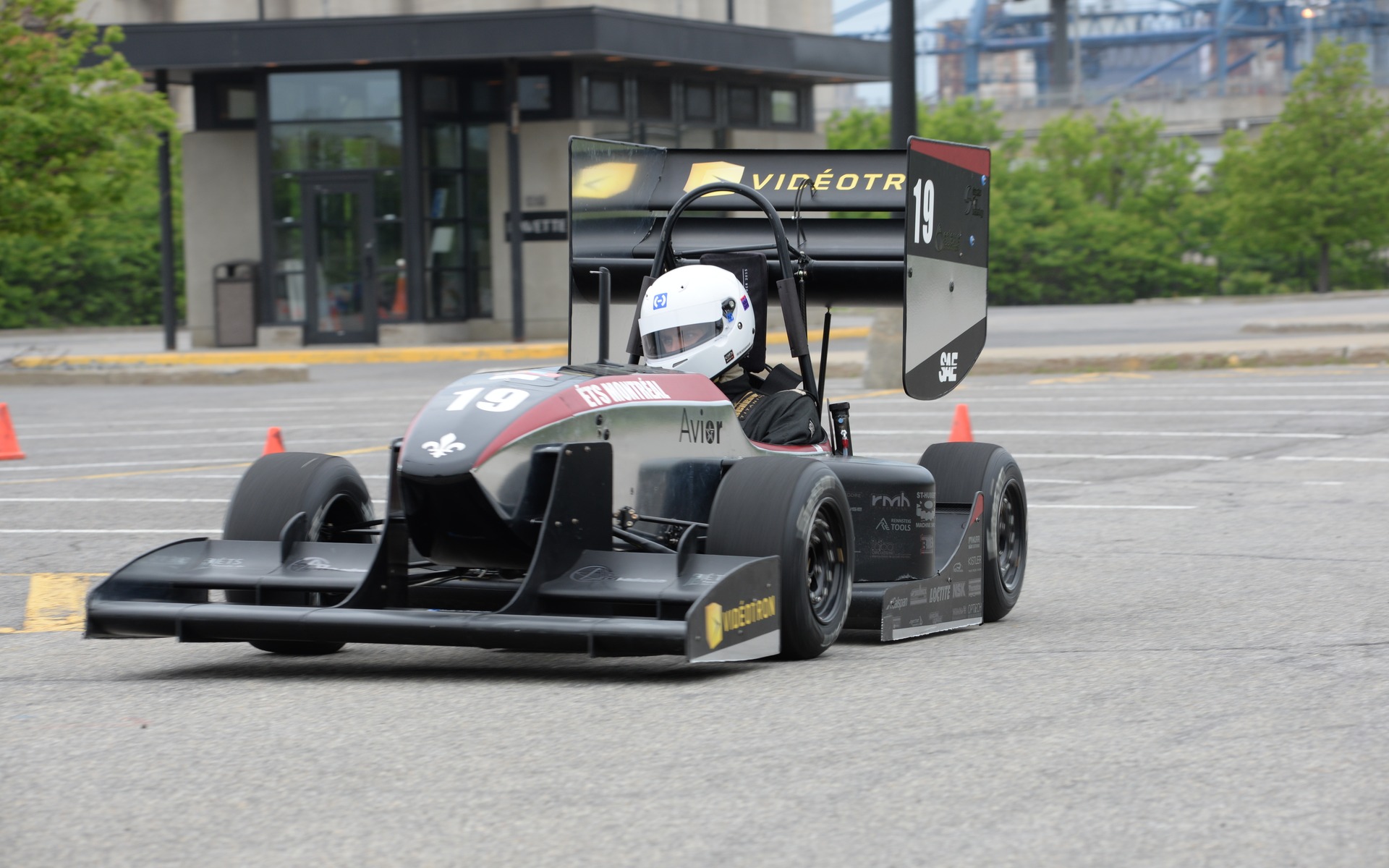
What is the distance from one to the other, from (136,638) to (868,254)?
389cm

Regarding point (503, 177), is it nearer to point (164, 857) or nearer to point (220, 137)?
point (220, 137)

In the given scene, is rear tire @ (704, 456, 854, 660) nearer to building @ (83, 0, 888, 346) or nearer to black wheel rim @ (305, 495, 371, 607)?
black wheel rim @ (305, 495, 371, 607)

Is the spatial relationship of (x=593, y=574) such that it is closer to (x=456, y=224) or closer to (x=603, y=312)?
(x=603, y=312)

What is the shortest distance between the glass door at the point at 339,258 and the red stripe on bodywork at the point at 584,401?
28021 millimetres

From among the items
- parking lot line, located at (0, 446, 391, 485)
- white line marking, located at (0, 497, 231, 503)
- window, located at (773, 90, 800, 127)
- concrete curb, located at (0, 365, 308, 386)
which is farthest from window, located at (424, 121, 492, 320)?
white line marking, located at (0, 497, 231, 503)

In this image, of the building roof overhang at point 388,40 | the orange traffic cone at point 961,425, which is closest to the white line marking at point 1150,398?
the orange traffic cone at point 961,425

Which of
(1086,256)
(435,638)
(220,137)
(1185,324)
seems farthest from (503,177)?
(435,638)

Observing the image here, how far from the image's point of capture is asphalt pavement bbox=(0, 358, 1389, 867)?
4027 millimetres

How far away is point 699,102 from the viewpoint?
37.0m

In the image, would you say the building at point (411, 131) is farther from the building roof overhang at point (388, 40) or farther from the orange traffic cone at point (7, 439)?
the orange traffic cone at point (7, 439)

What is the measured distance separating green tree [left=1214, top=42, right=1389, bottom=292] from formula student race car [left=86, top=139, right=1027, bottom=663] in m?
46.6

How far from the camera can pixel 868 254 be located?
8.80 metres

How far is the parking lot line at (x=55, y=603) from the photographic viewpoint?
7.62 meters

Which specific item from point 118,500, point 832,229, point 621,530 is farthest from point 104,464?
point 621,530
